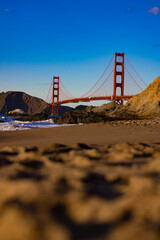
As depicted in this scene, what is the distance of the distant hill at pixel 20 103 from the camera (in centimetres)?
7891

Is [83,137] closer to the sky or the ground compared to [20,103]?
closer to the ground

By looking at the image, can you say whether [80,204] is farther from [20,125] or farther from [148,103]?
[148,103]

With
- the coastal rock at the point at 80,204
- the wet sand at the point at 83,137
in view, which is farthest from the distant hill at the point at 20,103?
the coastal rock at the point at 80,204

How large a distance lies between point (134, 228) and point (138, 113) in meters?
10.9

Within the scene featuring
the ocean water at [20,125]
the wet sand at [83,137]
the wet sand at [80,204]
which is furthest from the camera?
the ocean water at [20,125]

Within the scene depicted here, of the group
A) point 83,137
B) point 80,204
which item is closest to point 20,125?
point 83,137

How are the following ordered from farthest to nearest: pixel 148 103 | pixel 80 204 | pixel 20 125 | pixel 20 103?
pixel 20 103 → pixel 148 103 → pixel 20 125 → pixel 80 204

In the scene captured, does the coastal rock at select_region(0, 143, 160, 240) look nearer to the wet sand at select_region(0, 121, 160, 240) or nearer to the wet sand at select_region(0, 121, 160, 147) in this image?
the wet sand at select_region(0, 121, 160, 240)

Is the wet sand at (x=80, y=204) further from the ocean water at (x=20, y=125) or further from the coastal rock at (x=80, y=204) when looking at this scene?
the ocean water at (x=20, y=125)

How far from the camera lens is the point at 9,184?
94 centimetres

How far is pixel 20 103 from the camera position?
283ft

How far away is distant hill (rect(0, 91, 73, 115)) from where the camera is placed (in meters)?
78.9

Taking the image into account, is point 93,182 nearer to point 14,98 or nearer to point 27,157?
point 27,157

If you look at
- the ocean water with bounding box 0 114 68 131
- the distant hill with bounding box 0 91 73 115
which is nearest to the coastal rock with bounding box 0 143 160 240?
the ocean water with bounding box 0 114 68 131
